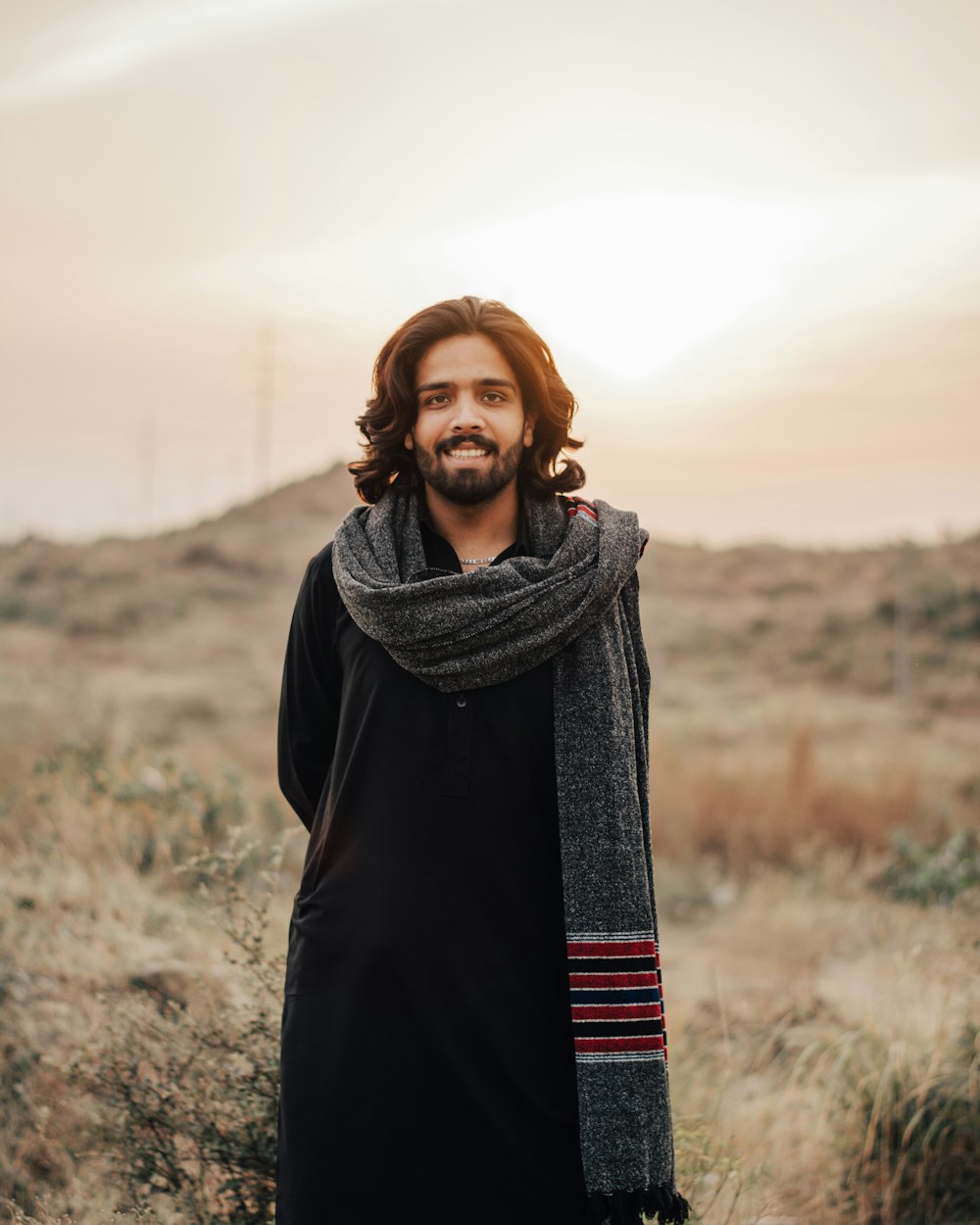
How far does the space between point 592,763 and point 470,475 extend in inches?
26.5

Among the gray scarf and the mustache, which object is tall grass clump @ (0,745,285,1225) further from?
the mustache

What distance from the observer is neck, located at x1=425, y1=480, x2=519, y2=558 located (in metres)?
2.48

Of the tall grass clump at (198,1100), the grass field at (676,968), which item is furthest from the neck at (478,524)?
the grass field at (676,968)

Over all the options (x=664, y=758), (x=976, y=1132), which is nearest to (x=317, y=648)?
(x=976, y=1132)

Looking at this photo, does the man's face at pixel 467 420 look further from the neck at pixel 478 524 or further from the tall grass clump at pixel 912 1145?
the tall grass clump at pixel 912 1145

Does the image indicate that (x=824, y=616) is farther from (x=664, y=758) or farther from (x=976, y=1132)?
(x=976, y=1132)

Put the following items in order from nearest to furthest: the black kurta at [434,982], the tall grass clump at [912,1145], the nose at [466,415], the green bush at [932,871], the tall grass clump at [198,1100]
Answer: the black kurta at [434,982], the nose at [466,415], the tall grass clump at [198,1100], the tall grass clump at [912,1145], the green bush at [932,871]

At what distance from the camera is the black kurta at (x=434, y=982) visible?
6.83ft

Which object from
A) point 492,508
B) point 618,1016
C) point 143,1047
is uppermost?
point 492,508

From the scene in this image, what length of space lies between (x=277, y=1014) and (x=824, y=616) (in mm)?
31947

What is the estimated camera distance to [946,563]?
34875 mm

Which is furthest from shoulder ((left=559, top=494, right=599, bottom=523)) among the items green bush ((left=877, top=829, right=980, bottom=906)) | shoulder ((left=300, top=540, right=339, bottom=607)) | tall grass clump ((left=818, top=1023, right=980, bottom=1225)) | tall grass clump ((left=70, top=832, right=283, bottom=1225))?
green bush ((left=877, top=829, right=980, bottom=906))

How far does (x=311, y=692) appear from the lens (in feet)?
8.43

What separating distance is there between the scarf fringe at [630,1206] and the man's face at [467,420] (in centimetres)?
142
